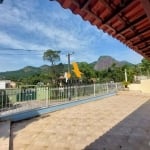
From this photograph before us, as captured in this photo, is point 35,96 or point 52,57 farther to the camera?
point 52,57

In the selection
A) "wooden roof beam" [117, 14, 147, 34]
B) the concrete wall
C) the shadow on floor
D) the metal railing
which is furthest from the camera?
the concrete wall

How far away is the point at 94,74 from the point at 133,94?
57.8 ft

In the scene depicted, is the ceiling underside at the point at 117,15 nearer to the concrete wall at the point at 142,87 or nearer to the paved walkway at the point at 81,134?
the paved walkway at the point at 81,134

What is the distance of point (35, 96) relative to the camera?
9852mm

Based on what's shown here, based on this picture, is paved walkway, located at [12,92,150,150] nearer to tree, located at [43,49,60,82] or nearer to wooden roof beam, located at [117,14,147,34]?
wooden roof beam, located at [117,14,147,34]

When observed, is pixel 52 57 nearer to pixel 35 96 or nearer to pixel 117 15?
pixel 35 96

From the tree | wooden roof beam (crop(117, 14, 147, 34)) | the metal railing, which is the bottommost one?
the metal railing

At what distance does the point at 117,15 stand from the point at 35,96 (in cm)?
793

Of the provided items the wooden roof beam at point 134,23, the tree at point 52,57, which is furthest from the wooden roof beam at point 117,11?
the tree at point 52,57

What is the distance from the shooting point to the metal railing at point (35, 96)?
8.37 metres

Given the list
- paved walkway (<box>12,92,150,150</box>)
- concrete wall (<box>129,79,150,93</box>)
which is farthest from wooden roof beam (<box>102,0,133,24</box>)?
concrete wall (<box>129,79,150,93</box>)

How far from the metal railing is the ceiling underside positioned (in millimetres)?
6147

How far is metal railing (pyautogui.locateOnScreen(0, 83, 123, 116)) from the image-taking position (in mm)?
8371

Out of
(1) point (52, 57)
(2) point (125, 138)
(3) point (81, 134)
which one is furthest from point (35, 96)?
(1) point (52, 57)
